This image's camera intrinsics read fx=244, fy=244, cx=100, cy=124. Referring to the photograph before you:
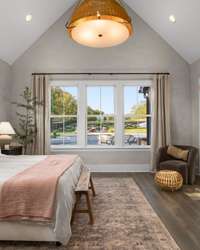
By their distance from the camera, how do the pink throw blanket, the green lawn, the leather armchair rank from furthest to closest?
the green lawn < the leather armchair < the pink throw blanket

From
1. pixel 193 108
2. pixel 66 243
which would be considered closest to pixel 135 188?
pixel 66 243

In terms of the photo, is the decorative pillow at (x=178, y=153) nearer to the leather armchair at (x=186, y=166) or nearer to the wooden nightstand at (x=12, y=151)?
the leather armchair at (x=186, y=166)

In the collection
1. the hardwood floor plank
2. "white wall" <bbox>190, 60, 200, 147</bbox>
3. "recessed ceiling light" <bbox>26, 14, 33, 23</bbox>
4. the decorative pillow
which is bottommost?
the hardwood floor plank

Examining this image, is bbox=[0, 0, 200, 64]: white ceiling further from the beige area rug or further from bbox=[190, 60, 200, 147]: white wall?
the beige area rug

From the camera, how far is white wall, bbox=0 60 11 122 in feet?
19.2

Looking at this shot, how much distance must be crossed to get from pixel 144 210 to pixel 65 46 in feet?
15.2

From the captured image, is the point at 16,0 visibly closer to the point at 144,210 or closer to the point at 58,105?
the point at 58,105

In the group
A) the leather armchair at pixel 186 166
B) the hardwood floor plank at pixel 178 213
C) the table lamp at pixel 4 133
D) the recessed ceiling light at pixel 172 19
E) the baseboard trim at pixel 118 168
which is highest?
the recessed ceiling light at pixel 172 19

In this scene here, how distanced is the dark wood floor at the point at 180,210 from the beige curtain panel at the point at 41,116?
254cm

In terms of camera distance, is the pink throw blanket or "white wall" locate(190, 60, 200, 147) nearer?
the pink throw blanket

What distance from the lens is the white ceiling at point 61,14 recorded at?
4746 mm

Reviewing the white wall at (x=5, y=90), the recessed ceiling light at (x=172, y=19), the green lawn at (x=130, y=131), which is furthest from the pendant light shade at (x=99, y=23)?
the green lawn at (x=130, y=131)

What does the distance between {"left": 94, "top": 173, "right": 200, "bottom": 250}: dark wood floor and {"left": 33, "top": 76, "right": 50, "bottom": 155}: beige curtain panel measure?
100.0 inches

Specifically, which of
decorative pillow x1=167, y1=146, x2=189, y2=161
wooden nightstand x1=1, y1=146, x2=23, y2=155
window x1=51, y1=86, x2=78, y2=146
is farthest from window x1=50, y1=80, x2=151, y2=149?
wooden nightstand x1=1, y1=146, x2=23, y2=155
